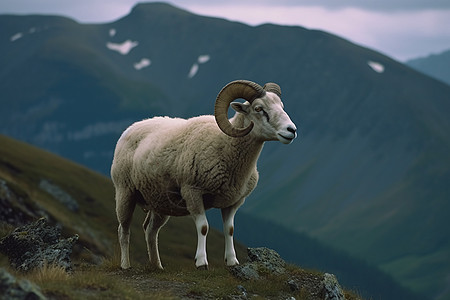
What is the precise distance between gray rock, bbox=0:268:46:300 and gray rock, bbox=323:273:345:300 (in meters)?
7.53

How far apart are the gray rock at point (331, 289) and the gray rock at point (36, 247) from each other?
6134mm

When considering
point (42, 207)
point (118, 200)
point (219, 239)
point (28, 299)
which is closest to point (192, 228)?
point (219, 239)

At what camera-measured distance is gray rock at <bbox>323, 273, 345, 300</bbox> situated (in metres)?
15.7

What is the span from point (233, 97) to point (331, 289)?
5352 mm

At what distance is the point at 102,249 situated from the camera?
65688mm

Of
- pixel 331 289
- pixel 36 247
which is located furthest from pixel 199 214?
pixel 36 247

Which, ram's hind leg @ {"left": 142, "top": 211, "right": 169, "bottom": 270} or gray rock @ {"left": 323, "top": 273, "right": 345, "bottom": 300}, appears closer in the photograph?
gray rock @ {"left": 323, "top": 273, "right": 345, "bottom": 300}

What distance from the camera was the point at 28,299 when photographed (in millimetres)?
10273

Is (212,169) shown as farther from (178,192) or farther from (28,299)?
(28,299)

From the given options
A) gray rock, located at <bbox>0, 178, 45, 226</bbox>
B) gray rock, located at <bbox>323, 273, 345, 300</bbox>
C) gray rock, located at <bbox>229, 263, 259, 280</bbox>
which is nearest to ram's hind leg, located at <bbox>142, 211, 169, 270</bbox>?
gray rock, located at <bbox>229, 263, 259, 280</bbox>

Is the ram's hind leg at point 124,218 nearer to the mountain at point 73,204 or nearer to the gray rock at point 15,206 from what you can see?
the gray rock at point 15,206

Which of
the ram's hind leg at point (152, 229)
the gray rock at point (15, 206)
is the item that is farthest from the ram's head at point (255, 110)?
the gray rock at point (15, 206)

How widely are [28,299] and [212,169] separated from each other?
23.6 ft

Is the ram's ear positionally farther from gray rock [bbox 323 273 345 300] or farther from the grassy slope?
gray rock [bbox 323 273 345 300]
